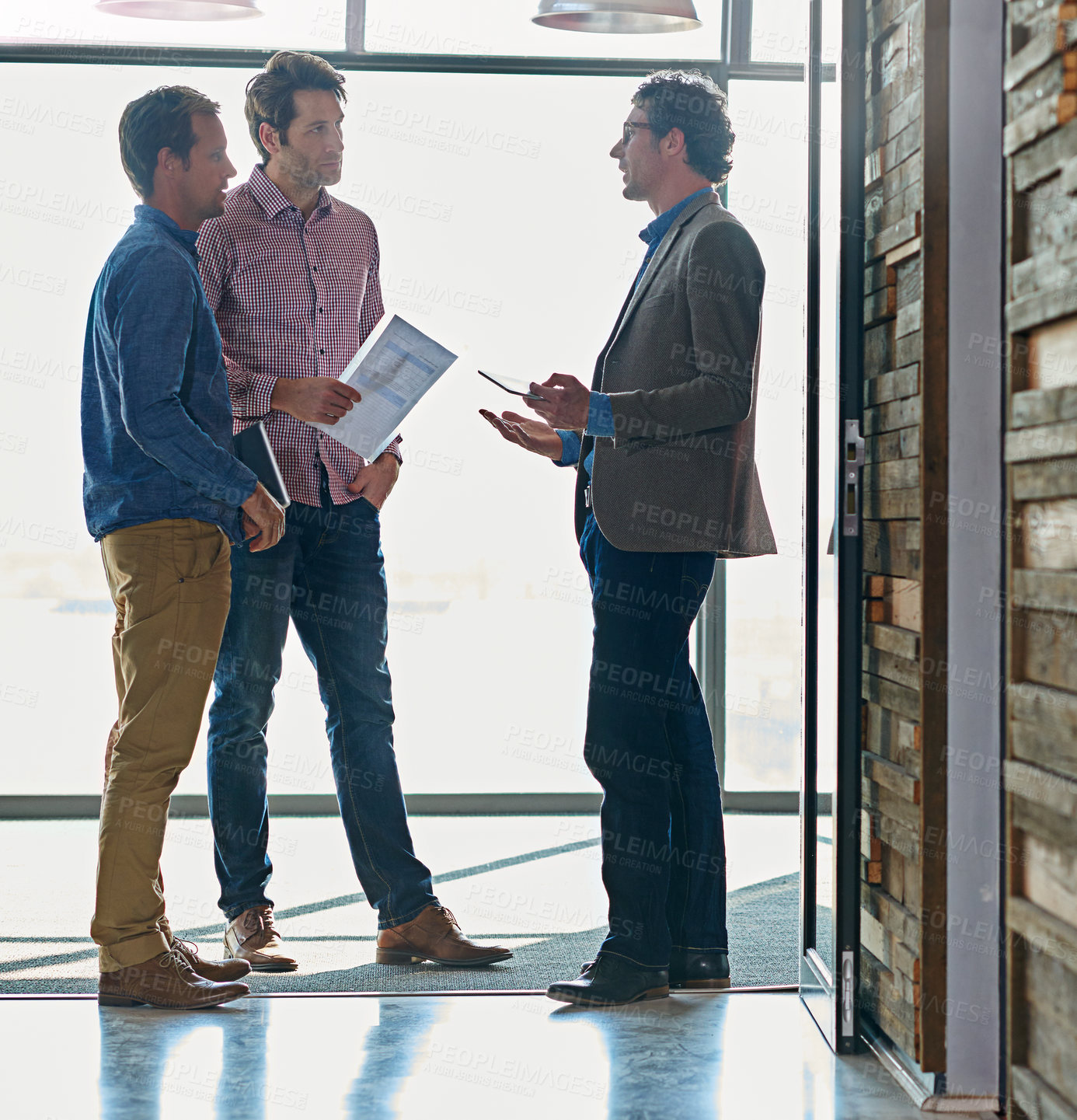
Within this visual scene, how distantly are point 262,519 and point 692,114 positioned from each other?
110cm

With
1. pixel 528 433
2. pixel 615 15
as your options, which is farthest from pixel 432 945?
pixel 615 15

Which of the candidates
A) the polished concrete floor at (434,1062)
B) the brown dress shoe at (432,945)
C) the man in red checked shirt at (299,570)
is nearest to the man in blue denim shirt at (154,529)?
the polished concrete floor at (434,1062)

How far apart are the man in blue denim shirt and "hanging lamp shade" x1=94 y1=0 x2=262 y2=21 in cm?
101

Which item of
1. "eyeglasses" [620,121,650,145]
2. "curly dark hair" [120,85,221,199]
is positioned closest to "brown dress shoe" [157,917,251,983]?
"curly dark hair" [120,85,221,199]

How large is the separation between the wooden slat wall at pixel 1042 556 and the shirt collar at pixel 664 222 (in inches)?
33.2

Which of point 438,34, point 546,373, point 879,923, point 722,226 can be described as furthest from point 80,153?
point 879,923

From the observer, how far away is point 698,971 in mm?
2432

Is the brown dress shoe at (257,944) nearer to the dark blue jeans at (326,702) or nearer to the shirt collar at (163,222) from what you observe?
the dark blue jeans at (326,702)

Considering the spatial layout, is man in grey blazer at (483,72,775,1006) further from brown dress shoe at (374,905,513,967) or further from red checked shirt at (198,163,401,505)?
red checked shirt at (198,163,401,505)

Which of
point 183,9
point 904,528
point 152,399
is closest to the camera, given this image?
point 904,528

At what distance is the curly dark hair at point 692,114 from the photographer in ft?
7.84

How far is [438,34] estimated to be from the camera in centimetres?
382

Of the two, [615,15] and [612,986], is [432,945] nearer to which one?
[612,986]

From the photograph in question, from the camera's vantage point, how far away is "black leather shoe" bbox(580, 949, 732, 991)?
2428 millimetres
